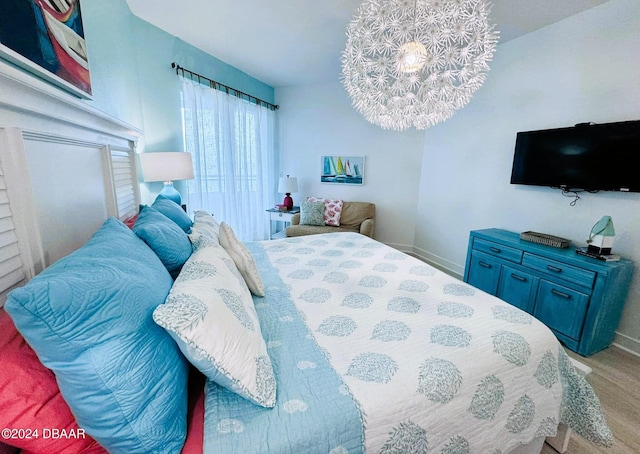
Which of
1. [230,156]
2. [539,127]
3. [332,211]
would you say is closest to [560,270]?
[539,127]

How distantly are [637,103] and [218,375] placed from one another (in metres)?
3.16

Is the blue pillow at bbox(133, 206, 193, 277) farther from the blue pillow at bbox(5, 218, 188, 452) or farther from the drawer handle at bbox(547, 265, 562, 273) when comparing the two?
the drawer handle at bbox(547, 265, 562, 273)

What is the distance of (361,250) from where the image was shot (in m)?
2.21

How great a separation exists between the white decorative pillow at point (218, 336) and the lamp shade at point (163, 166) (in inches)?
76.3

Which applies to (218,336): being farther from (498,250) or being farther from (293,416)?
(498,250)

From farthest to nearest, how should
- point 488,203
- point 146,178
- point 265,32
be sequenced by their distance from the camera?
point 488,203 → point 265,32 → point 146,178

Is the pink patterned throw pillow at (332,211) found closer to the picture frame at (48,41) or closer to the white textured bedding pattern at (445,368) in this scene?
the white textured bedding pattern at (445,368)

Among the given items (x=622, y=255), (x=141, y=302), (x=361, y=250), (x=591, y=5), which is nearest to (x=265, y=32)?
(x=361, y=250)

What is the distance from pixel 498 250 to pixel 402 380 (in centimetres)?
221

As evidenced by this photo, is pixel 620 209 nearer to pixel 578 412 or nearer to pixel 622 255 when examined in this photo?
pixel 622 255

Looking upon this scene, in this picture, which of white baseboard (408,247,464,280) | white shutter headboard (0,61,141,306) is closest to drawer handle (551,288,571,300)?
white baseboard (408,247,464,280)

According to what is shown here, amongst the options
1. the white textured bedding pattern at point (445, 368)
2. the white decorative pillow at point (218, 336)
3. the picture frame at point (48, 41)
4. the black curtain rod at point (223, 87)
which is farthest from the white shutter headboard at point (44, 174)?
the black curtain rod at point (223, 87)

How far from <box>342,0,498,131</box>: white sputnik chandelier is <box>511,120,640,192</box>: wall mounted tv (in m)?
1.34

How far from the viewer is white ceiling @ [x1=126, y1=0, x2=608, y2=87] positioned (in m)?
2.19
